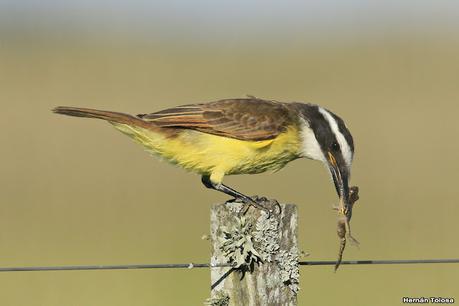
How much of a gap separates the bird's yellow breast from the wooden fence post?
2002 millimetres

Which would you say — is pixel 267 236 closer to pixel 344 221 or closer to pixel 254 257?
pixel 254 257

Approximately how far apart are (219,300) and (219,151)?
7.42ft

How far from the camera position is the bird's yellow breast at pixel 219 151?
7354 millimetres

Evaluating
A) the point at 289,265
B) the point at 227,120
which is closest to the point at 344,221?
the point at 289,265

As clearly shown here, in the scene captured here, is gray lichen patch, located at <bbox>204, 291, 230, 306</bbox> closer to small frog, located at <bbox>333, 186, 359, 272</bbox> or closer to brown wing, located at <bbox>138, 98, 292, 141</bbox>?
small frog, located at <bbox>333, 186, 359, 272</bbox>

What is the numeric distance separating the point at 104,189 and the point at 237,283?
955cm

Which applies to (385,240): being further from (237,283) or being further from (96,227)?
(237,283)

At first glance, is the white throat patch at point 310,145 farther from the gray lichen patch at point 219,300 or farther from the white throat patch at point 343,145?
the gray lichen patch at point 219,300

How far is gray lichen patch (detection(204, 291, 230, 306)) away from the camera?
5.23 meters

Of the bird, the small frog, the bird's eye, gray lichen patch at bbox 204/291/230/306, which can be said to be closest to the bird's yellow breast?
the bird

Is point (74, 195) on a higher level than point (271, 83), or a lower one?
lower

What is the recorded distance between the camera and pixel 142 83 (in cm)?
2312

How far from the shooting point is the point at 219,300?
523 cm

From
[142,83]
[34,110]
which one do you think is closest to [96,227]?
[34,110]
